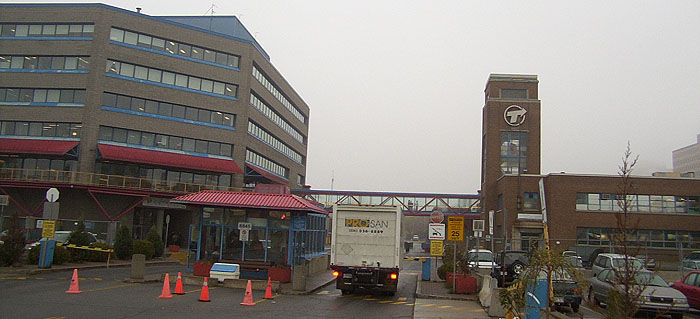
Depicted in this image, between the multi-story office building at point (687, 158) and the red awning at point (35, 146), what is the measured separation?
158m

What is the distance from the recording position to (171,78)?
50.9 m

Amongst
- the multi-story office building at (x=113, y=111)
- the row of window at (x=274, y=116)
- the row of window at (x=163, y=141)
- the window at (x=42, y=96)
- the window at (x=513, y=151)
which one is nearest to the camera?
the multi-story office building at (x=113, y=111)

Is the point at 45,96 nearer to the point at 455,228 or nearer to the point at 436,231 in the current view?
the point at 436,231

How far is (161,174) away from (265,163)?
14983 mm

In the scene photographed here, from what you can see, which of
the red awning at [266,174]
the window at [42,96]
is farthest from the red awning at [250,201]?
the red awning at [266,174]

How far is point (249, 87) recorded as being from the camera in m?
55.8

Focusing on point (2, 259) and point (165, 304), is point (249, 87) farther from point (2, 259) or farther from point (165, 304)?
point (165, 304)

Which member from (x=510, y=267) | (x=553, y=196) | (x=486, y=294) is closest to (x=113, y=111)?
(x=510, y=267)

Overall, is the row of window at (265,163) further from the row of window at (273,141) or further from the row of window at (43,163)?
the row of window at (43,163)

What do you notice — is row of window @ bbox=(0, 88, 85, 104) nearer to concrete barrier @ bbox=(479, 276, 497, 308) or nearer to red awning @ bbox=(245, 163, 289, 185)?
red awning @ bbox=(245, 163, 289, 185)

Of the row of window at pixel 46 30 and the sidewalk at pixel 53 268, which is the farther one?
the row of window at pixel 46 30

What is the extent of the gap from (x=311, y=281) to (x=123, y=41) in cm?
3419

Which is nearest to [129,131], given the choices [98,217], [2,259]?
[98,217]

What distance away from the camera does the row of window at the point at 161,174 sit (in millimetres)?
47594
